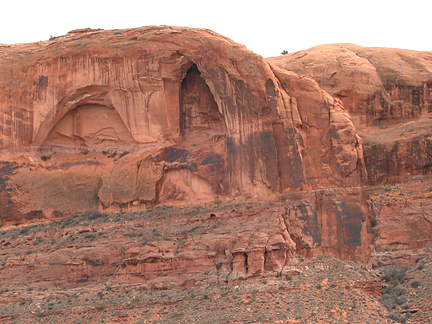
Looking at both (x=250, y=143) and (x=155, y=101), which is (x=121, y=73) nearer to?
(x=155, y=101)

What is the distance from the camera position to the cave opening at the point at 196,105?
43.2 m

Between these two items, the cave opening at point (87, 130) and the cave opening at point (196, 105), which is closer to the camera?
the cave opening at point (196, 105)

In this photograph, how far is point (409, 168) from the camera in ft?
135

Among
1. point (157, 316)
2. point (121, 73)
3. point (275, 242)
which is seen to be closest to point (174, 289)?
point (157, 316)

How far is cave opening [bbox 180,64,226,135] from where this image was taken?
43156mm

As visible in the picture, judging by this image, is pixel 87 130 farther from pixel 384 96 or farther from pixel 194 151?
pixel 384 96

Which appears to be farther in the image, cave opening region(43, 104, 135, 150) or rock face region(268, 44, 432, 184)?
cave opening region(43, 104, 135, 150)

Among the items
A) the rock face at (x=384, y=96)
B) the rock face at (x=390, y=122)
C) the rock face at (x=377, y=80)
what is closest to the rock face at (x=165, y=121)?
the rock face at (x=390, y=122)

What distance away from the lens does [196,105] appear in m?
43.5

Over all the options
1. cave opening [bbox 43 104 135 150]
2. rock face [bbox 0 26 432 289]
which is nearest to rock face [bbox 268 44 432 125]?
rock face [bbox 0 26 432 289]

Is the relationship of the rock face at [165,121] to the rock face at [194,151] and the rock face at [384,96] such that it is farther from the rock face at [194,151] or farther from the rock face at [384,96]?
the rock face at [384,96]

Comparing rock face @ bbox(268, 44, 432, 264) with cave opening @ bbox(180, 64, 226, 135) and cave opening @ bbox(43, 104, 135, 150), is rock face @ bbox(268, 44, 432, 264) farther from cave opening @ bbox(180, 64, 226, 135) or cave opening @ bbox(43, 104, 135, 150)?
cave opening @ bbox(43, 104, 135, 150)

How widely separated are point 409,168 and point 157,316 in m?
14.9

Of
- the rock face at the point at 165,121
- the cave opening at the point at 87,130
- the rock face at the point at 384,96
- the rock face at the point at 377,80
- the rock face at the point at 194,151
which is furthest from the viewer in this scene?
the rock face at the point at 377,80
